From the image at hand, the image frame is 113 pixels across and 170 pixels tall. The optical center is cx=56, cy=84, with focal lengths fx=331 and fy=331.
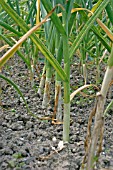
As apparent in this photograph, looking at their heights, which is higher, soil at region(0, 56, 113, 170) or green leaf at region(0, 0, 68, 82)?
green leaf at region(0, 0, 68, 82)

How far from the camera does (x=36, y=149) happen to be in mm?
871

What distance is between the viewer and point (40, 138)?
95 centimetres

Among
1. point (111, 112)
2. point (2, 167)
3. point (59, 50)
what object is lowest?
point (2, 167)

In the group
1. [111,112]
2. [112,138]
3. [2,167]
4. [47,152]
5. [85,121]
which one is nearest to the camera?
[2,167]

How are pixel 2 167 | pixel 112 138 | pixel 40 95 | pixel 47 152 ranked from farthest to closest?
pixel 40 95, pixel 112 138, pixel 47 152, pixel 2 167

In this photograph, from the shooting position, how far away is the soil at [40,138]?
80cm

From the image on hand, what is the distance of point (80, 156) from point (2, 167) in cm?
20

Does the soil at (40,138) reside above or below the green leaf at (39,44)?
below

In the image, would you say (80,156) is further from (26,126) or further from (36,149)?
(26,126)

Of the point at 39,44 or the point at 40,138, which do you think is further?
the point at 40,138

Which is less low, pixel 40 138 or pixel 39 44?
pixel 39 44

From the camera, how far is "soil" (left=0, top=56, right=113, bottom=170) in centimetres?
80

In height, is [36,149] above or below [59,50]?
below

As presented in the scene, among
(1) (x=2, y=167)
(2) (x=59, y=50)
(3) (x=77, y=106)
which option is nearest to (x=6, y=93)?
(3) (x=77, y=106)
